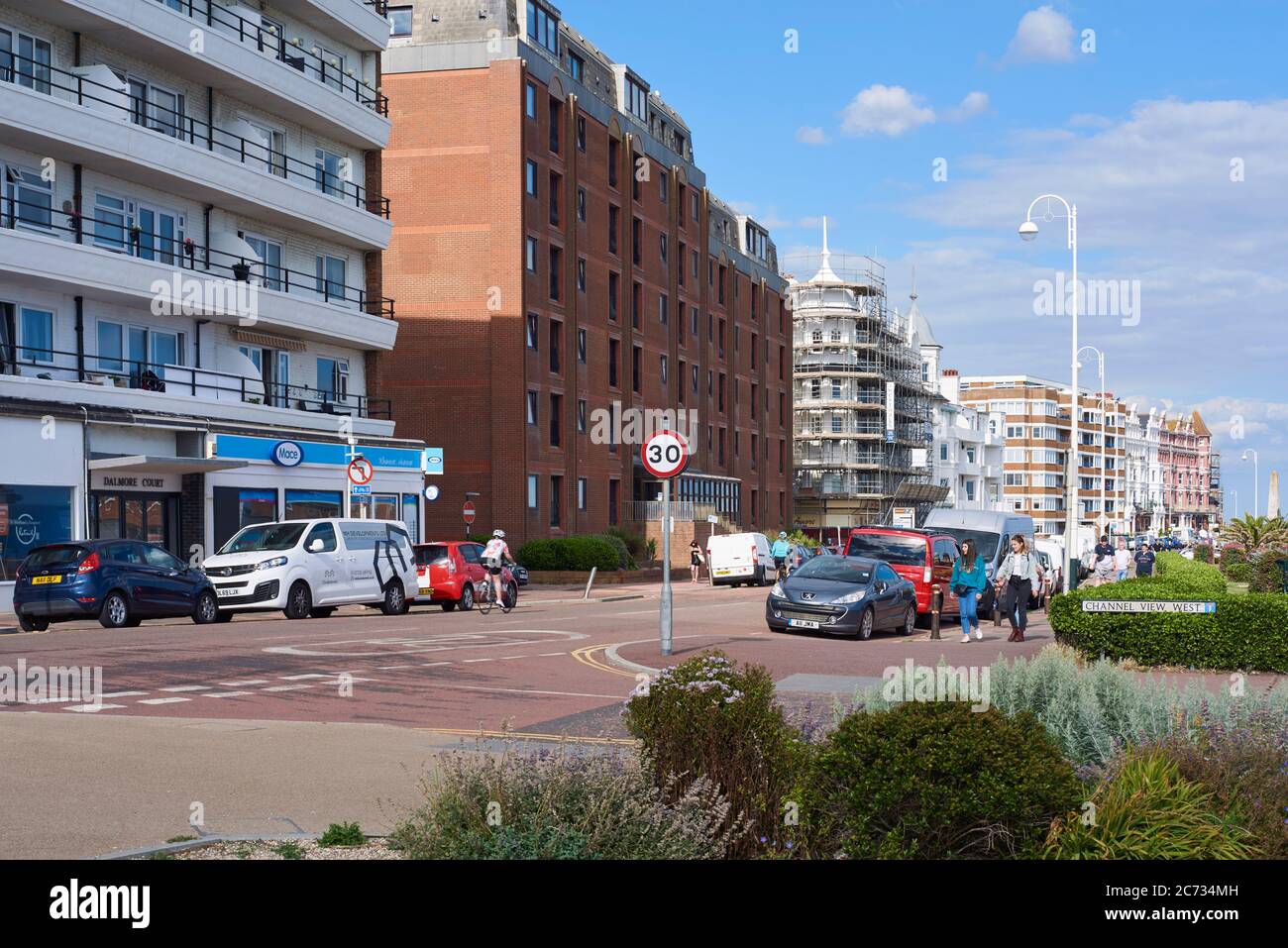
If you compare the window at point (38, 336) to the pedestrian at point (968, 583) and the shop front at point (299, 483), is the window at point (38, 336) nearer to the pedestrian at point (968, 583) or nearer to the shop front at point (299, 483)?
the shop front at point (299, 483)

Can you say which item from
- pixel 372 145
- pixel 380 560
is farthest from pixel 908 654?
pixel 372 145

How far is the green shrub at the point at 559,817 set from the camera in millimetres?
5676

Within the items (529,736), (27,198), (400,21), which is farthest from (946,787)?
(400,21)

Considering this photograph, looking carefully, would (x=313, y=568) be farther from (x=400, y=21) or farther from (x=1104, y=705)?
(x=400, y=21)

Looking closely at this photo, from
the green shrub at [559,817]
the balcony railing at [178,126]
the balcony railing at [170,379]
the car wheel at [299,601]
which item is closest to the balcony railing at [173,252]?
the balcony railing at [178,126]

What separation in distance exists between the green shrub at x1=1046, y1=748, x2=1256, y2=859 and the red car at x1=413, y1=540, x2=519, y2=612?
25701mm

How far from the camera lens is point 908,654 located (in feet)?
65.9

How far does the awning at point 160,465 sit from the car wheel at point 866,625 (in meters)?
16.5

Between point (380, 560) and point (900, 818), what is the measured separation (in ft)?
78.2

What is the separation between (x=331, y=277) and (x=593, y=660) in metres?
27.5

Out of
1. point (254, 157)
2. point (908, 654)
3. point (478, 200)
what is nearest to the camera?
point (908, 654)
